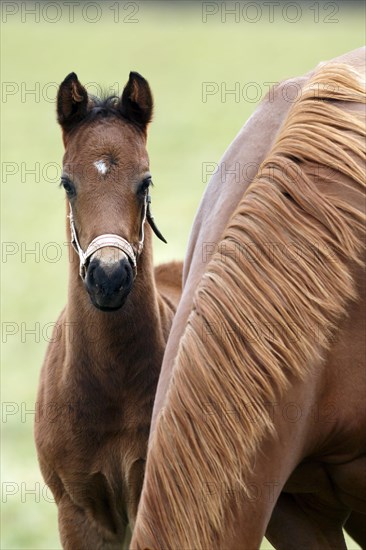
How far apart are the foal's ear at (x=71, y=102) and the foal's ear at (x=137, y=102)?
0.47ft

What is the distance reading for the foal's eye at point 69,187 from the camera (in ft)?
12.4

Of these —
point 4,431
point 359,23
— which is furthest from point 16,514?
point 359,23

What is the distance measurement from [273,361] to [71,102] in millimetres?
1848

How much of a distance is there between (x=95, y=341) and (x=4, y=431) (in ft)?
12.9

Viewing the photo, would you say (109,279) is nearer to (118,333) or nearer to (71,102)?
(118,333)

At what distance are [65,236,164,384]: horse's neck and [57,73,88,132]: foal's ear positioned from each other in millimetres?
502

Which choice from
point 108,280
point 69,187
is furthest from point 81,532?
point 69,187

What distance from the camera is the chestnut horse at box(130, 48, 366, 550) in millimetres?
2238

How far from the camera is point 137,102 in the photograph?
12.9ft

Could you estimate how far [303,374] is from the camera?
235cm

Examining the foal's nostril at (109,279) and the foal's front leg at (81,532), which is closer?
the foal's nostril at (109,279)
